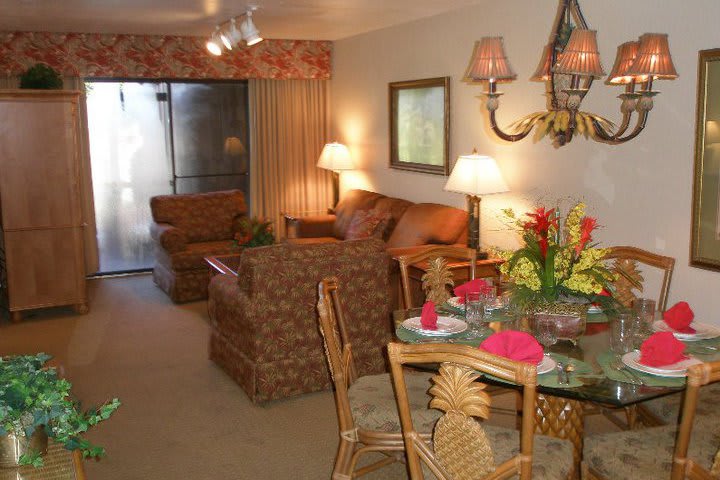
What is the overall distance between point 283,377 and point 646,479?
241 cm

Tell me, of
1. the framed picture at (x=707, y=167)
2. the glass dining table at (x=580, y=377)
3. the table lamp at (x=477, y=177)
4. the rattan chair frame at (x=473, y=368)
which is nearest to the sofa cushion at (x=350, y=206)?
the table lamp at (x=477, y=177)

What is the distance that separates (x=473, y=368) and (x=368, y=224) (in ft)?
14.6

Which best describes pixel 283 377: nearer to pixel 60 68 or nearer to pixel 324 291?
pixel 324 291

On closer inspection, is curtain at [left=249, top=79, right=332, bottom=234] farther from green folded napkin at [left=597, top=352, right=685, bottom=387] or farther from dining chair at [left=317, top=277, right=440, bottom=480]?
green folded napkin at [left=597, top=352, right=685, bottom=387]

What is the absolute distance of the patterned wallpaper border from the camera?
23.1 ft

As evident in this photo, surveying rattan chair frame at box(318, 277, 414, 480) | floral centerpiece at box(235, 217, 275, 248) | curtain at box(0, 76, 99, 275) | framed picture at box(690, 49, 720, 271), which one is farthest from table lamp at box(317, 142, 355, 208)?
rattan chair frame at box(318, 277, 414, 480)

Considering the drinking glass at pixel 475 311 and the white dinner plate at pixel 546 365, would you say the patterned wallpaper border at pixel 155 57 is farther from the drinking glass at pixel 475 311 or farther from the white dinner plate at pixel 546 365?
the white dinner plate at pixel 546 365

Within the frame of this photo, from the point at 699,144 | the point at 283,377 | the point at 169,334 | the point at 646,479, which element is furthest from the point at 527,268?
the point at 169,334

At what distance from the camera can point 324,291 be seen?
301cm

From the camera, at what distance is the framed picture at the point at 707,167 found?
369 centimetres

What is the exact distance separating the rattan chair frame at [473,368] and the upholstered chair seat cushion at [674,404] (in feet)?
3.71

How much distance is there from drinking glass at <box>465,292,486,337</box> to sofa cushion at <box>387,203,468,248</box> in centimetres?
256

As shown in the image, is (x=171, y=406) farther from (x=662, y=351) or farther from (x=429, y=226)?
(x=662, y=351)

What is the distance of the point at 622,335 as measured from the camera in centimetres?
274
